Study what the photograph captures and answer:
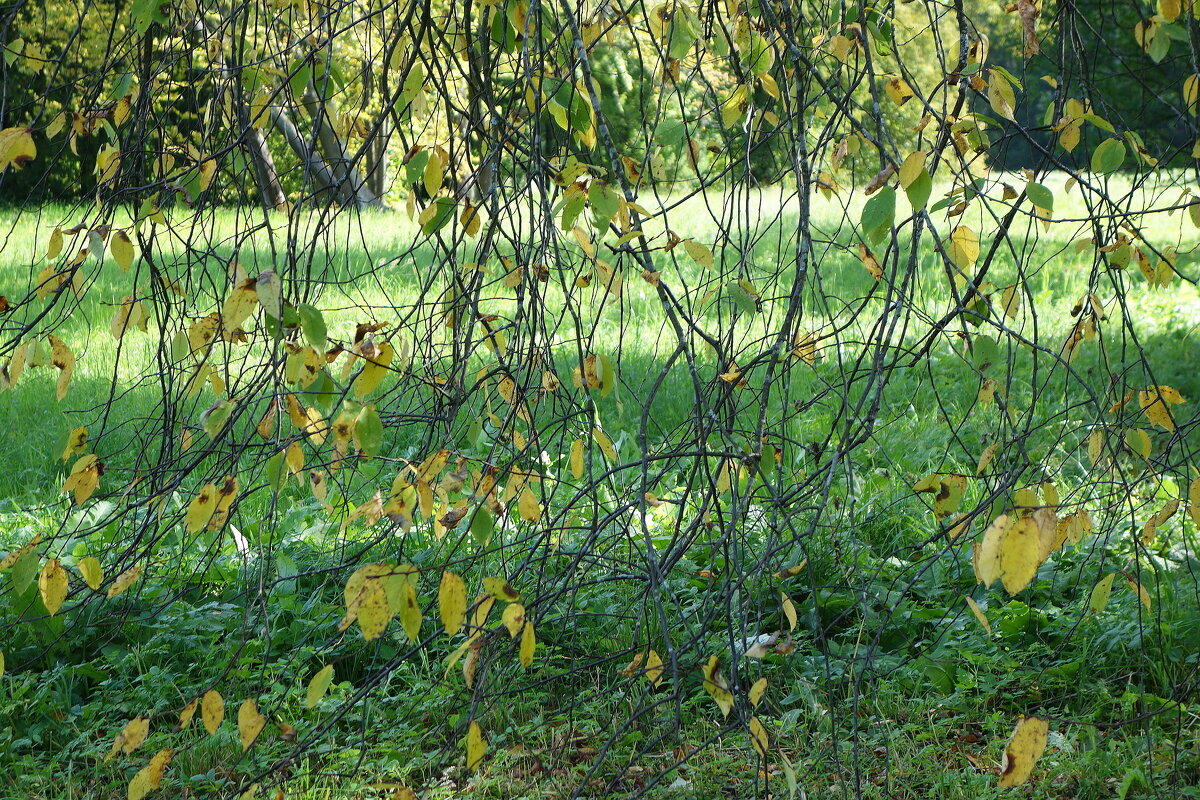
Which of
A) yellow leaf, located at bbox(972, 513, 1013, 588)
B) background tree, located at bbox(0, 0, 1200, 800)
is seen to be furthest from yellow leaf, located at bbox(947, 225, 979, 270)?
yellow leaf, located at bbox(972, 513, 1013, 588)

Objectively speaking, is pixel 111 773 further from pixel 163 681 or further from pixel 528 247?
pixel 528 247

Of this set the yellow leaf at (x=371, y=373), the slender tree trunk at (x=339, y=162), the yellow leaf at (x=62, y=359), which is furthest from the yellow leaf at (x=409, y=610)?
the yellow leaf at (x=62, y=359)

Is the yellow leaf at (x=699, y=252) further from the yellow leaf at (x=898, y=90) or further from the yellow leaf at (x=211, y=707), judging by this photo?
the yellow leaf at (x=211, y=707)

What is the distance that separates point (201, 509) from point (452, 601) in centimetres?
56

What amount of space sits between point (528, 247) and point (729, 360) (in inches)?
16.6

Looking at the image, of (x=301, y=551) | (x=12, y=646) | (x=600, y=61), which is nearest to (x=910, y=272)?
(x=301, y=551)

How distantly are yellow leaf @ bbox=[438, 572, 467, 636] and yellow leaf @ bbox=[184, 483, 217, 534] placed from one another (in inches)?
20.6

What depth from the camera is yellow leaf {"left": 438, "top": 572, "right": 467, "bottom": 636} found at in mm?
1342

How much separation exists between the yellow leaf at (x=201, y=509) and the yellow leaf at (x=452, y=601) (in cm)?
52

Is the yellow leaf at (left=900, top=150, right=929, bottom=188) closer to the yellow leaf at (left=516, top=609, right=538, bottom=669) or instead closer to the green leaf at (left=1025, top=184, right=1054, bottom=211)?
the green leaf at (left=1025, top=184, right=1054, bottom=211)

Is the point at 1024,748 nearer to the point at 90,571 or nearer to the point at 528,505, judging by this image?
the point at 528,505

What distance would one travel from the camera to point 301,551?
141 inches

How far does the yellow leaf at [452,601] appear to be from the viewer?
1342 mm

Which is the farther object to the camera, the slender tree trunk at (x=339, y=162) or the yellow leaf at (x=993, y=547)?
the slender tree trunk at (x=339, y=162)
